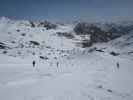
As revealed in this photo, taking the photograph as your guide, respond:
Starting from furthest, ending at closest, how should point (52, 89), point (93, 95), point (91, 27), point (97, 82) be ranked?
point (91, 27) < point (97, 82) < point (52, 89) < point (93, 95)

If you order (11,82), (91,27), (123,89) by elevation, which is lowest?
(123,89)

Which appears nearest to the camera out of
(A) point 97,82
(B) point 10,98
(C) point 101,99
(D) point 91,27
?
(B) point 10,98

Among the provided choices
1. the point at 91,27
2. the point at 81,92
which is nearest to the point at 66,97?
the point at 81,92

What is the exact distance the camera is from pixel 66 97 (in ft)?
29.7

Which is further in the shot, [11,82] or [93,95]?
[11,82]

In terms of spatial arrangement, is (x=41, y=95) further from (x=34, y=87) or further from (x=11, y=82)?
(x=11, y=82)

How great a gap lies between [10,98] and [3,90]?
1.35 meters

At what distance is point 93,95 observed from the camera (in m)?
9.62

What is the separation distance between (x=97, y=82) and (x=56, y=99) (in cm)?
521

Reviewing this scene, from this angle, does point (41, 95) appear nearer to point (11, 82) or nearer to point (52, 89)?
point (52, 89)

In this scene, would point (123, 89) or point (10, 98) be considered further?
point (123, 89)

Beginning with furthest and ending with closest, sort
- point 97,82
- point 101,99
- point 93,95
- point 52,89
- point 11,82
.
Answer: point 97,82 < point 11,82 < point 52,89 < point 93,95 < point 101,99

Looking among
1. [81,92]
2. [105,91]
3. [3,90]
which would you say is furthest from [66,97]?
[3,90]

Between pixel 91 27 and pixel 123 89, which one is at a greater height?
pixel 91 27
